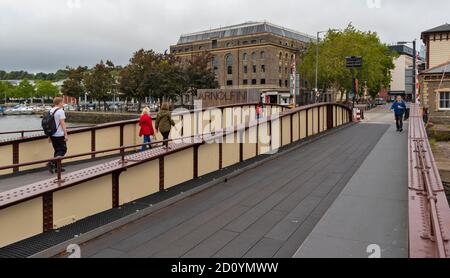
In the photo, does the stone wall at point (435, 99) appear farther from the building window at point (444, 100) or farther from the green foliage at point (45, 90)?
the green foliage at point (45, 90)

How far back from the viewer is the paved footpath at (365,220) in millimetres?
4766

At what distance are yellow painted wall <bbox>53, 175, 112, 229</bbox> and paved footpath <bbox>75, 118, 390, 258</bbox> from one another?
595 millimetres

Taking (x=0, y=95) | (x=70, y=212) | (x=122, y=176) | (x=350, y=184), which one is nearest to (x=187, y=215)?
(x=122, y=176)

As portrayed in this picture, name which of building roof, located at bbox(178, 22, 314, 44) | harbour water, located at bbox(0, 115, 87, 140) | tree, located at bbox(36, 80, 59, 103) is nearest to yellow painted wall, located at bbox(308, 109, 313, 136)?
harbour water, located at bbox(0, 115, 87, 140)

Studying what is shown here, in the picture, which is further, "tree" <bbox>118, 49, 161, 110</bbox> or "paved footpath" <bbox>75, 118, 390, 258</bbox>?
"tree" <bbox>118, 49, 161, 110</bbox>

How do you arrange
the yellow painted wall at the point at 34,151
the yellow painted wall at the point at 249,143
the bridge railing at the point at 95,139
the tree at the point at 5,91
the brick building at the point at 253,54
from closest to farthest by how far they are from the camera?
the bridge railing at the point at 95,139
the yellow painted wall at the point at 34,151
the yellow painted wall at the point at 249,143
the brick building at the point at 253,54
the tree at the point at 5,91

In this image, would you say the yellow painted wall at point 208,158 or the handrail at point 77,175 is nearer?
the handrail at point 77,175

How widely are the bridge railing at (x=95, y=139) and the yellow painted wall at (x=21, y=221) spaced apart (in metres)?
0.93

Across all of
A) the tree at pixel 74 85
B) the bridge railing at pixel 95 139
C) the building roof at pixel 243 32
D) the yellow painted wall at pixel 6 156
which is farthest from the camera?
the building roof at pixel 243 32

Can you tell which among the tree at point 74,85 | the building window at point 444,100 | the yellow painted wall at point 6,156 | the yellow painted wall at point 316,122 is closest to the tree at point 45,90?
the tree at point 74,85

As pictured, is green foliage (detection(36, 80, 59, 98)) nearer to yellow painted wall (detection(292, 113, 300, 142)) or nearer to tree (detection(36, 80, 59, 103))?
tree (detection(36, 80, 59, 103))

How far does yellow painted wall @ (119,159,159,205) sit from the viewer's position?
6477mm

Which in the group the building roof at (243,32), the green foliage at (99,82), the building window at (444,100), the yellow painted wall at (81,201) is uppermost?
the building roof at (243,32)

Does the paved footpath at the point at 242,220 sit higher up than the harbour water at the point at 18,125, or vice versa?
the harbour water at the point at 18,125
